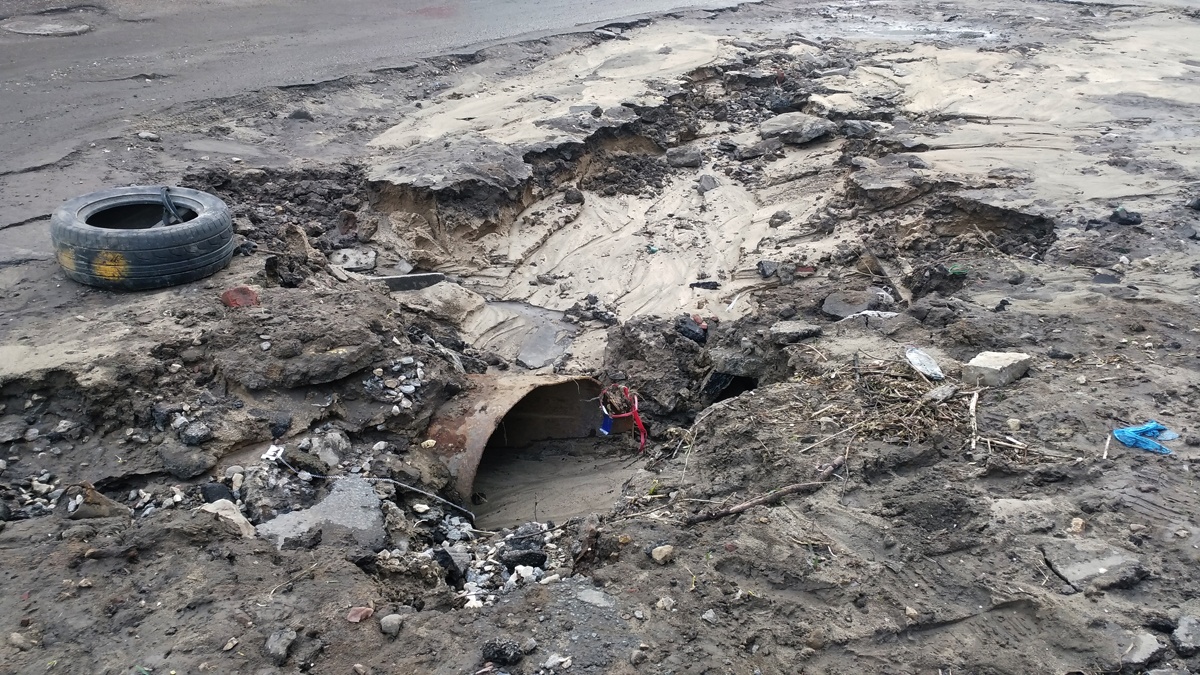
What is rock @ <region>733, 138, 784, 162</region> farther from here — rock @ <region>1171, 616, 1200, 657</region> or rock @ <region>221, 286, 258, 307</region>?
rock @ <region>1171, 616, 1200, 657</region>

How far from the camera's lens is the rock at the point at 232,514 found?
3.61 meters

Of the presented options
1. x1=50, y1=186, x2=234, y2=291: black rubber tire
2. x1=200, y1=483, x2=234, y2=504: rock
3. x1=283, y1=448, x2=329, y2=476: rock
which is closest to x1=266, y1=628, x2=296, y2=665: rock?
x1=200, y1=483, x2=234, y2=504: rock

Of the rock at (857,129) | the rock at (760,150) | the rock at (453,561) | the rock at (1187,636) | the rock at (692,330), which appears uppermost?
the rock at (857,129)

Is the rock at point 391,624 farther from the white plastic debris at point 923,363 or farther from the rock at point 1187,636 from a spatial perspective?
the white plastic debris at point 923,363

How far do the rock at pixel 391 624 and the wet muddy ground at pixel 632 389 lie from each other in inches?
1.4

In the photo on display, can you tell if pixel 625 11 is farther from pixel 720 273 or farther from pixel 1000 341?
pixel 1000 341

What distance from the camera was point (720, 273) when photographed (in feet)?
22.1

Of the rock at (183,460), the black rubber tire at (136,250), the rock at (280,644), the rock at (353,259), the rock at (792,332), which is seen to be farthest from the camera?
the rock at (353,259)

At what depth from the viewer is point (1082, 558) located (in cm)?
312

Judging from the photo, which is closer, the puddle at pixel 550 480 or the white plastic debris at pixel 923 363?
the white plastic debris at pixel 923 363

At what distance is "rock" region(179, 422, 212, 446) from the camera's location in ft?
13.3

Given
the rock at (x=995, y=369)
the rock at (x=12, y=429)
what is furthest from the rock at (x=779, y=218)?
the rock at (x=12, y=429)

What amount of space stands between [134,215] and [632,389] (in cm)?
348

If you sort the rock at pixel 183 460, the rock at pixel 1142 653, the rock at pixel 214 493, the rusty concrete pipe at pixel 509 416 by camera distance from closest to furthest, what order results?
1. the rock at pixel 1142 653
2. the rock at pixel 214 493
3. the rock at pixel 183 460
4. the rusty concrete pipe at pixel 509 416
